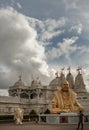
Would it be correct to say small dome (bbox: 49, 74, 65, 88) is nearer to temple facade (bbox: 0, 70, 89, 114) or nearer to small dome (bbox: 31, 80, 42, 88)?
temple facade (bbox: 0, 70, 89, 114)

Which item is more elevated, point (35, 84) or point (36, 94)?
point (35, 84)

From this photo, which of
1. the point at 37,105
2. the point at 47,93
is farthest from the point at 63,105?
the point at 47,93

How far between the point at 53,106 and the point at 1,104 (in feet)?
198

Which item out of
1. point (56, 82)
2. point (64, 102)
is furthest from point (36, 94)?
point (64, 102)

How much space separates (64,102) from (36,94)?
259 ft

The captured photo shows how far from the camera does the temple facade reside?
88.6 metres

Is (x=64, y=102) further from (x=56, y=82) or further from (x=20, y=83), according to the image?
(x=56, y=82)

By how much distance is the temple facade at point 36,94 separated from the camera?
8857cm

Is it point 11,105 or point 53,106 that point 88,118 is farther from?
point 11,105

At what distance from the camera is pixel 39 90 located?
10781cm

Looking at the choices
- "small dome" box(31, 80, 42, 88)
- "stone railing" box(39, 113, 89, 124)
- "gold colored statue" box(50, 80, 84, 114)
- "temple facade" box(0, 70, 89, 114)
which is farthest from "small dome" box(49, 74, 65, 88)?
"stone railing" box(39, 113, 89, 124)

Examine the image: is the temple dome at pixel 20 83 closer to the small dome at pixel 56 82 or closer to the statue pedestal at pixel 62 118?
the small dome at pixel 56 82

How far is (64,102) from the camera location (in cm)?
2784

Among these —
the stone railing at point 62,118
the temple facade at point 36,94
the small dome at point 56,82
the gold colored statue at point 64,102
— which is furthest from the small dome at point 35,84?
the stone railing at point 62,118
